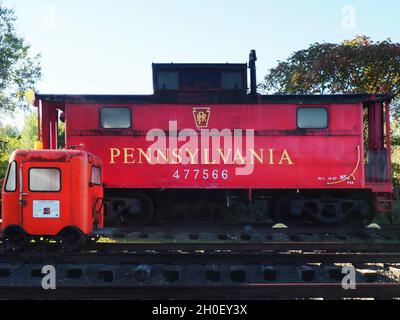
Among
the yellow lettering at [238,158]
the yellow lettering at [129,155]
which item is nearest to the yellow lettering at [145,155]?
the yellow lettering at [129,155]

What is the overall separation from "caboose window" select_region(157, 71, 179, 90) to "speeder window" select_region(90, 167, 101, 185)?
3293mm

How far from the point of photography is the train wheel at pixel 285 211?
10.0 meters

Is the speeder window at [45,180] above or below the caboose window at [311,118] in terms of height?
below

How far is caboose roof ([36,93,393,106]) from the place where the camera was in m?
9.75

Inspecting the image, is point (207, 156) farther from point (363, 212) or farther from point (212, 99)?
point (363, 212)

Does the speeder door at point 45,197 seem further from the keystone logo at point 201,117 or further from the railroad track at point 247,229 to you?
the keystone logo at point 201,117

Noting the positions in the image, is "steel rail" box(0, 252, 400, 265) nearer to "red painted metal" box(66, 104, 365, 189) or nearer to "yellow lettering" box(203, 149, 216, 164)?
"red painted metal" box(66, 104, 365, 189)

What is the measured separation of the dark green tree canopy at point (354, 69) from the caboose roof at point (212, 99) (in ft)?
23.0

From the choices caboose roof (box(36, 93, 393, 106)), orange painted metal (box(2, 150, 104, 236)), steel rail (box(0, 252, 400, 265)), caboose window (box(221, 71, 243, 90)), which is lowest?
steel rail (box(0, 252, 400, 265))

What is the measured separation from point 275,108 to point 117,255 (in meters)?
5.68

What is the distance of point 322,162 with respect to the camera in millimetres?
9789

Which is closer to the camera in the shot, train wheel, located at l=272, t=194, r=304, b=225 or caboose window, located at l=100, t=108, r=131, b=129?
caboose window, located at l=100, t=108, r=131, b=129

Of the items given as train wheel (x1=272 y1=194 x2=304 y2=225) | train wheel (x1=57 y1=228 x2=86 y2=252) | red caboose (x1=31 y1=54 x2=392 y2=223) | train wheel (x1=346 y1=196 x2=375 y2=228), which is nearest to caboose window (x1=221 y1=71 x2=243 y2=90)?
red caboose (x1=31 y1=54 x2=392 y2=223)
